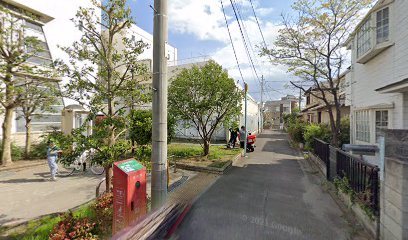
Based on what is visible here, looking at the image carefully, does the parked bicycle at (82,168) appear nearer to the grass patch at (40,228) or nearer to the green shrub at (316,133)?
the grass patch at (40,228)

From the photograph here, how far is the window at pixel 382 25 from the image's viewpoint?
7.81 meters

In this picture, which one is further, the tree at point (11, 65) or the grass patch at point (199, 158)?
the grass patch at point (199, 158)

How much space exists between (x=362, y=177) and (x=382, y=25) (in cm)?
700

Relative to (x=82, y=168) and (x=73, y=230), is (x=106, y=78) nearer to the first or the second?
(x=73, y=230)

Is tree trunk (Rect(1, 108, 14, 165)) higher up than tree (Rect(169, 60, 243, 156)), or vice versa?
tree (Rect(169, 60, 243, 156))

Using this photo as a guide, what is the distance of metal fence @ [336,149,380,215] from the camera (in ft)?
13.0

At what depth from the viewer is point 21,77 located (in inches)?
372

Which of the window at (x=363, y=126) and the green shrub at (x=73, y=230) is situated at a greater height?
the window at (x=363, y=126)

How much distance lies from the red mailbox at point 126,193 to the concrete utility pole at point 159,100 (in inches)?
10.2

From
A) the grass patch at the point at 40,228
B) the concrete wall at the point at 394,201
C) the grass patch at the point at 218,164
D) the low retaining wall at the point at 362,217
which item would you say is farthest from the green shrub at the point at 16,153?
the concrete wall at the point at 394,201

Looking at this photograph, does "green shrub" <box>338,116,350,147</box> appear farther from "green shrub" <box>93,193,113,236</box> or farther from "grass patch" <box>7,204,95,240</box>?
"grass patch" <box>7,204,95,240</box>

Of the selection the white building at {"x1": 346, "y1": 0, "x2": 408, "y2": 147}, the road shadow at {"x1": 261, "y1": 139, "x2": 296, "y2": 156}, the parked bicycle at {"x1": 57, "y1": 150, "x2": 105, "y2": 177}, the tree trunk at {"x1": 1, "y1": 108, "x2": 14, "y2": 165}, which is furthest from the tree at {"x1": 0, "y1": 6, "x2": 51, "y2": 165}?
the road shadow at {"x1": 261, "y1": 139, "x2": 296, "y2": 156}

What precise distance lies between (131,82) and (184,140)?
47.5ft

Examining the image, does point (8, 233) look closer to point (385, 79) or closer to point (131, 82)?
point (131, 82)
